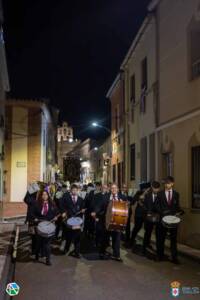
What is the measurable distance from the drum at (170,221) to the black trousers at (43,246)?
2750 mm

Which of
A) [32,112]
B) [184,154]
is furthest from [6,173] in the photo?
[184,154]

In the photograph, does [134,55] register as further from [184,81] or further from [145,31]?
[184,81]

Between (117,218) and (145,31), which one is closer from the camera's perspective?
(117,218)

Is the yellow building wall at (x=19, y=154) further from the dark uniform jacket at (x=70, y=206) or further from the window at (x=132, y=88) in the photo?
the dark uniform jacket at (x=70, y=206)

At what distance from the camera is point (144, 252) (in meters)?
12.7

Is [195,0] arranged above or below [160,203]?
above

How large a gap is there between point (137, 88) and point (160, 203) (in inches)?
420

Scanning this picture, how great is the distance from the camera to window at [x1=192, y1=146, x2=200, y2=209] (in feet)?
45.0

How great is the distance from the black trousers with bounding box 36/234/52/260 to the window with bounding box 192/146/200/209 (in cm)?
453

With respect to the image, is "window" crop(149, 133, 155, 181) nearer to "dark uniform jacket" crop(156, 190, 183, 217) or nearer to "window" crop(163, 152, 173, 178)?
"window" crop(163, 152, 173, 178)

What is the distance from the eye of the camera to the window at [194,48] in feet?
45.9

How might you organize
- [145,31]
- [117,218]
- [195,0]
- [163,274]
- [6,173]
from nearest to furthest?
[163,274] → [117,218] → [195,0] → [145,31] → [6,173]

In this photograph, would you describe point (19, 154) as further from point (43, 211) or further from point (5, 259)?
point (5, 259)

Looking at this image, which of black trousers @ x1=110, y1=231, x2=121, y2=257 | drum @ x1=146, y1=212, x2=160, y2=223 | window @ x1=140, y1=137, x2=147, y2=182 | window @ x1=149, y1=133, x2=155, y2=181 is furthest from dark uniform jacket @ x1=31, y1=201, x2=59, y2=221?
window @ x1=140, y1=137, x2=147, y2=182
